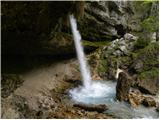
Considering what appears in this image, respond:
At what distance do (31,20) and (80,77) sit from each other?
16.6 feet

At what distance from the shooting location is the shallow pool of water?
8541 millimetres

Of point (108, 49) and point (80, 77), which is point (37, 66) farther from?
point (108, 49)

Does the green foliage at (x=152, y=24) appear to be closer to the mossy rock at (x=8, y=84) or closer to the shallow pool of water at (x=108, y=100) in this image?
the shallow pool of water at (x=108, y=100)

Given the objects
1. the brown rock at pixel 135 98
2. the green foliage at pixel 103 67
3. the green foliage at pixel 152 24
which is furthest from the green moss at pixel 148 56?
the brown rock at pixel 135 98

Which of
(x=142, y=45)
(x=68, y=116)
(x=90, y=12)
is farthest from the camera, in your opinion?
(x=142, y=45)

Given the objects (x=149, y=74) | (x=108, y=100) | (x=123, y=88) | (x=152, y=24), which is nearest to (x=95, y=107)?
(x=108, y=100)

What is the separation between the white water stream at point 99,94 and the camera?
860cm

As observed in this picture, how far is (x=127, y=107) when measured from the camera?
9.01 metres

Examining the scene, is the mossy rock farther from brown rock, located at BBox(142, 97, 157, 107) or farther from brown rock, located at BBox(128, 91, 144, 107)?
brown rock, located at BBox(142, 97, 157, 107)

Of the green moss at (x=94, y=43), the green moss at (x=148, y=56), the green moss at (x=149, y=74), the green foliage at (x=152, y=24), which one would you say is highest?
the green foliage at (x=152, y=24)

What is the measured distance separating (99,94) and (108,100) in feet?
2.49

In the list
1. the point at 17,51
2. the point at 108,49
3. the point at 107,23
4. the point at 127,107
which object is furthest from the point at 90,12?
the point at 127,107

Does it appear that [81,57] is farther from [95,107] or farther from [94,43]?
[95,107]

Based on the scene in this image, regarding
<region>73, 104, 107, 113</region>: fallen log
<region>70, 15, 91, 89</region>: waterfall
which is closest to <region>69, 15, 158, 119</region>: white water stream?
<region>70, 15, 91, 89</region>: waterfall
